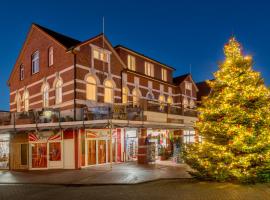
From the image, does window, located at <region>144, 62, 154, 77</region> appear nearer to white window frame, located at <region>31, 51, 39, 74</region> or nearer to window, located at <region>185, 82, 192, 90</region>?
window, located at <region>185, 82, 192, 90</region>

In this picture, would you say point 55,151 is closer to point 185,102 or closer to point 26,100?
point 26,100

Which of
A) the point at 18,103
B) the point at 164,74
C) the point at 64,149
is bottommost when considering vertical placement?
the point at 64,149

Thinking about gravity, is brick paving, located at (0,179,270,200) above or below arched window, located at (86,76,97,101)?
below

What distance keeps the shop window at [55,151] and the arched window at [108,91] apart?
5165mm

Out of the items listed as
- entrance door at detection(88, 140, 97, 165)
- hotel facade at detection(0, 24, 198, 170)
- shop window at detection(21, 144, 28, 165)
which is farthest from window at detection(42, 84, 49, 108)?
entrance door at detection(88, 140, 97, 165)

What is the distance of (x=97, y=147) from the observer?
71.7ft

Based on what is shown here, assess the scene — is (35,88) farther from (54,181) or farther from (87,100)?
(54,181)

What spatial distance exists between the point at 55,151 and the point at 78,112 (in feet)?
12.4

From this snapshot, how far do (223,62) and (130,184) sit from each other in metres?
7.55

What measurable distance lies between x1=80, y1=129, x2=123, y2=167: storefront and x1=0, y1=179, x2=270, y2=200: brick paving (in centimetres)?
646

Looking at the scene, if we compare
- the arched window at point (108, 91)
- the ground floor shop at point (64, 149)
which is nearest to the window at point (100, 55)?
the arched window at point (108, 91)

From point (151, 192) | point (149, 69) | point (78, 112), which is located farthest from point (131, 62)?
point (151, 192)

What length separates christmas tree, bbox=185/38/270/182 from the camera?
→ 12820mm

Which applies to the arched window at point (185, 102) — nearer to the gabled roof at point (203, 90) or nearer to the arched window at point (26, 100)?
the gabled roof at point (203, 90)
